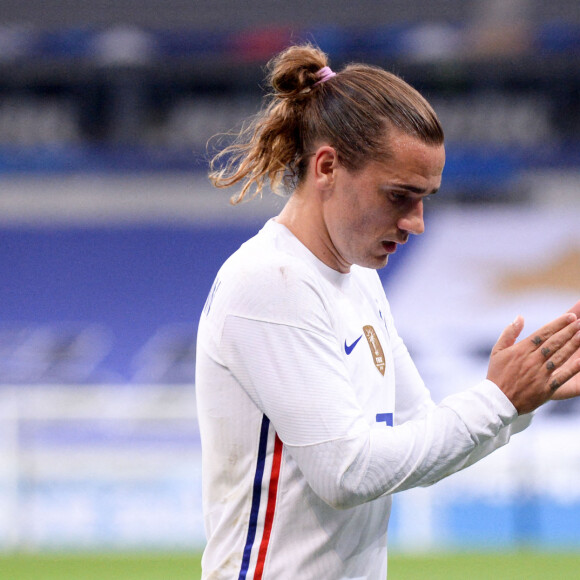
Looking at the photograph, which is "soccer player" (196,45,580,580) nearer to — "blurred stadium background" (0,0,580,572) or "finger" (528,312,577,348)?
"finger" (528,312,577,348)

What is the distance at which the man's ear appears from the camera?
6.89 feet

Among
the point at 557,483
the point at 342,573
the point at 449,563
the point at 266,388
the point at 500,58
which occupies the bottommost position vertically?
the point at 342,573

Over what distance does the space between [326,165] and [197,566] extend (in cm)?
472

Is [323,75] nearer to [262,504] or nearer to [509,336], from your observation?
[509,336]

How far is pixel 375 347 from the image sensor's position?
85.1 inches

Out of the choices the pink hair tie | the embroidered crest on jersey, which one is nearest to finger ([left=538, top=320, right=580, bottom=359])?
the embroidered crest on jersey

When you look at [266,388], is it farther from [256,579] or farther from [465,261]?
[465,261]

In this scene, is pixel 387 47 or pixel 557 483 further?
pixel 387 47

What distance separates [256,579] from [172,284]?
358 inches

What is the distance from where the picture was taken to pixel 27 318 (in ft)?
34.7

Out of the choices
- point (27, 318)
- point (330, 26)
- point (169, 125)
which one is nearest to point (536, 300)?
point (330, 26)

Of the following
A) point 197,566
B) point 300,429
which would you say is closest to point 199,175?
point 197,566

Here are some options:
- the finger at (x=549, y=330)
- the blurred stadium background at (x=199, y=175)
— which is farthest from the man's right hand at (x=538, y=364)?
the blurred stadium background at (x=199, y=175)

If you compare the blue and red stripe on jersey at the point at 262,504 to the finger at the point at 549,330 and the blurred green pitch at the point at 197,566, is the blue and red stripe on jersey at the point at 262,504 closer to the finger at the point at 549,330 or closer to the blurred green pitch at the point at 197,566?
the finger at the point at 549,330
